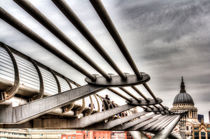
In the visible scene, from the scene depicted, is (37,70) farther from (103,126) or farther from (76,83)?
(103,126)

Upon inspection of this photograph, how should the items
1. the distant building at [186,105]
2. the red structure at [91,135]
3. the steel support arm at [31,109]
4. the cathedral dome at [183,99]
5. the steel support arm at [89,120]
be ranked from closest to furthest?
the steel support arm at [31,109]
the steel support arm at [89,120]
the red structure at [91,135]
the distant building at [186,105]
the cathedral dome at [183,99]

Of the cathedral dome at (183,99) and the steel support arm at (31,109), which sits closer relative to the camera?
the steel support arm at (31,109)

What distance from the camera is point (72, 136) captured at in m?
103

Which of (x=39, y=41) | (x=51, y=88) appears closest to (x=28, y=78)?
(x=51, y=88)

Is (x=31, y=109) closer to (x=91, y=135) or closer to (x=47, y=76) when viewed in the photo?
(x=47, y=76)

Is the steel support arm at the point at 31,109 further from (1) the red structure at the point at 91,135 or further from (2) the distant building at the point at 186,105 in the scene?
(2) the distant building at the point at 186,105

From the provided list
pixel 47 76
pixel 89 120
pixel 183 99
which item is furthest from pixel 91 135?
pixel 183 99

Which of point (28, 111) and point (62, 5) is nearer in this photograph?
point (62, 5)

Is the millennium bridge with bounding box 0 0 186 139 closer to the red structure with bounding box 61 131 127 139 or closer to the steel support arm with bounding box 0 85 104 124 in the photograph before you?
the steel support arm with bounding box 0 85 104 124

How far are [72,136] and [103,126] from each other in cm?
7978

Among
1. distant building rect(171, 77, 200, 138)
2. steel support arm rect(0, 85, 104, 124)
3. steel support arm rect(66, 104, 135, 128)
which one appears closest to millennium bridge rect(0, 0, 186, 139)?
steel support arm rect(0, 85, 104, 124)

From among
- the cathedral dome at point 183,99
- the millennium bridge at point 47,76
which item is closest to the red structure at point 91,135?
Answer: the cathedral dome at point 183,99

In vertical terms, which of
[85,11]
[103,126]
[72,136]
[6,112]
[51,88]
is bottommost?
[72,136]

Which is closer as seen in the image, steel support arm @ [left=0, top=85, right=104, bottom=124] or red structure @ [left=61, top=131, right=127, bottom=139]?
steel support arm @ [left=0, top=85, right=104, bottom=124]
